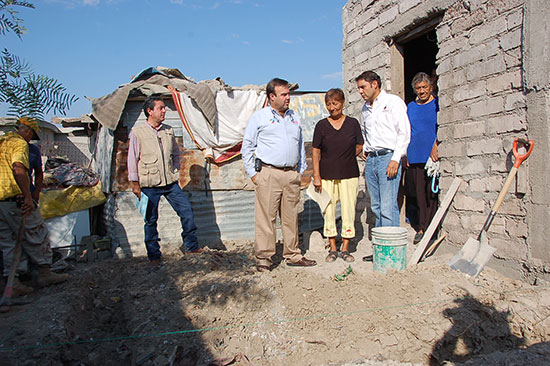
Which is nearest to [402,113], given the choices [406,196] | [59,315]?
[406,196]

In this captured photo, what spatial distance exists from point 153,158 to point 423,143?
336 centimetres

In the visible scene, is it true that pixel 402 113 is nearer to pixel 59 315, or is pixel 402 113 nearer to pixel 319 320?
pixel 319 320

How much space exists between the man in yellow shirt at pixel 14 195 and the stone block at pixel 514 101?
4670 millimetres

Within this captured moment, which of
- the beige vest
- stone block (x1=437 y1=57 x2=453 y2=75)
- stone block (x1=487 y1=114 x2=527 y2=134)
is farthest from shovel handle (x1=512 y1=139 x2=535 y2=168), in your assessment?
the beige vest

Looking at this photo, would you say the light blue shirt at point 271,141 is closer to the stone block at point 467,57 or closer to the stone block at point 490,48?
the stone block at point 467,57

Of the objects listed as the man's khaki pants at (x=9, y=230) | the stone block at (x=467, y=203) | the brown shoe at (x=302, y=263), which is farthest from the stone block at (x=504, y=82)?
the man's khaki pants at (x=9, y=230)

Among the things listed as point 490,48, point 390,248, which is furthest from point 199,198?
point 490,48

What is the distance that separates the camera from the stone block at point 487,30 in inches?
150

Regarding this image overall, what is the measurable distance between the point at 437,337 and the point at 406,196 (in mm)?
2820

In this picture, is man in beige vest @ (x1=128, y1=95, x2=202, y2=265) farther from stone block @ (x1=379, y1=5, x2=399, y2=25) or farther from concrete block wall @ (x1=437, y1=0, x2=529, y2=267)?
concrete block wall @ (x1=437, y1=0, x2=529, y2=267)

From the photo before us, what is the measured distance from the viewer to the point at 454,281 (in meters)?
3.76

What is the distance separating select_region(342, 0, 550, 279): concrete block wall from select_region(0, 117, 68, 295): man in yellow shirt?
4.49m

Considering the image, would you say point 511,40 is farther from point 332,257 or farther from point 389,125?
point 332,257

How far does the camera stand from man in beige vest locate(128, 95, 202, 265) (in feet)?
16.1
